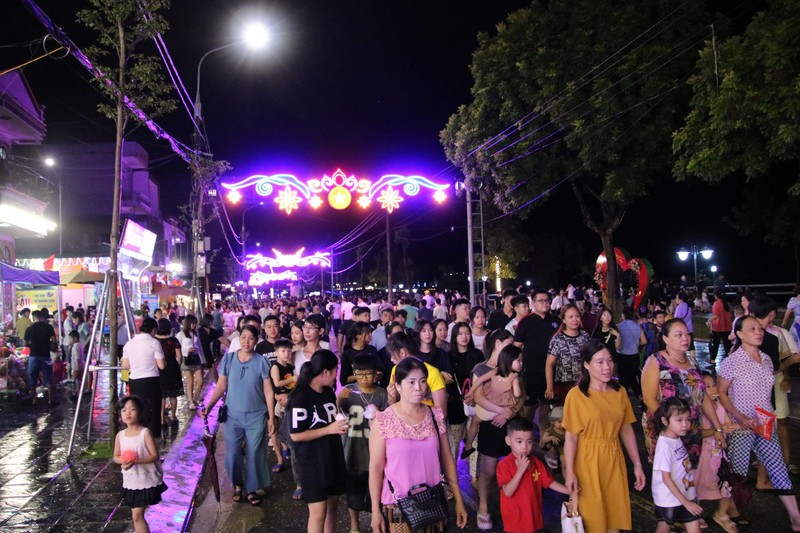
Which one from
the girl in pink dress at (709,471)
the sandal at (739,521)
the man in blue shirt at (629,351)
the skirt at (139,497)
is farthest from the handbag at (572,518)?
the man in blue shirt at (629,351)

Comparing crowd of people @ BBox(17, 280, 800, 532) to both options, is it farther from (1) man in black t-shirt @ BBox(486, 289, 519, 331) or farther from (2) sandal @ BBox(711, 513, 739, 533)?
(1) man in black t-shirt @ BBox(486, 289, 519, 331)

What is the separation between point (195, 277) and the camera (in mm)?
18766

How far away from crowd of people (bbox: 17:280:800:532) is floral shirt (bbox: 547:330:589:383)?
0.01m

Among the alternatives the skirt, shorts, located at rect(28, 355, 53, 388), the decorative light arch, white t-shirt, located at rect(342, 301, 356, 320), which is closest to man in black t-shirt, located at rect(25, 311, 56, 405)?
shorts, located at rect(28, 355, 53, 388)

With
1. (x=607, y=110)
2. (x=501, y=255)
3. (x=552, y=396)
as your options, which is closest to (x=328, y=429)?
(x=552, y=396)

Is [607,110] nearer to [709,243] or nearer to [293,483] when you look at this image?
[293,483]

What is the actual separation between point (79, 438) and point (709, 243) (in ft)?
108

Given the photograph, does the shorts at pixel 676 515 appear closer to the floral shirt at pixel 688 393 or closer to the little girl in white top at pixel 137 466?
the floral shirt at pixel 688 393

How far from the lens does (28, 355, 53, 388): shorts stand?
1187cm

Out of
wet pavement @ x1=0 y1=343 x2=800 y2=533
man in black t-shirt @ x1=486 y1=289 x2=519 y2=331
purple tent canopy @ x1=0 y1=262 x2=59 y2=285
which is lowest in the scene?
wet pavement @ x1=0 y1=343 x2=800 y2=533

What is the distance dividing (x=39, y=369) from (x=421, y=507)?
37.7 feet

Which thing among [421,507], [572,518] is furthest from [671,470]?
[421,507]

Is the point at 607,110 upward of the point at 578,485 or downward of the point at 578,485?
upward

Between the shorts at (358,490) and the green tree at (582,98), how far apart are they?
14.1 metres
